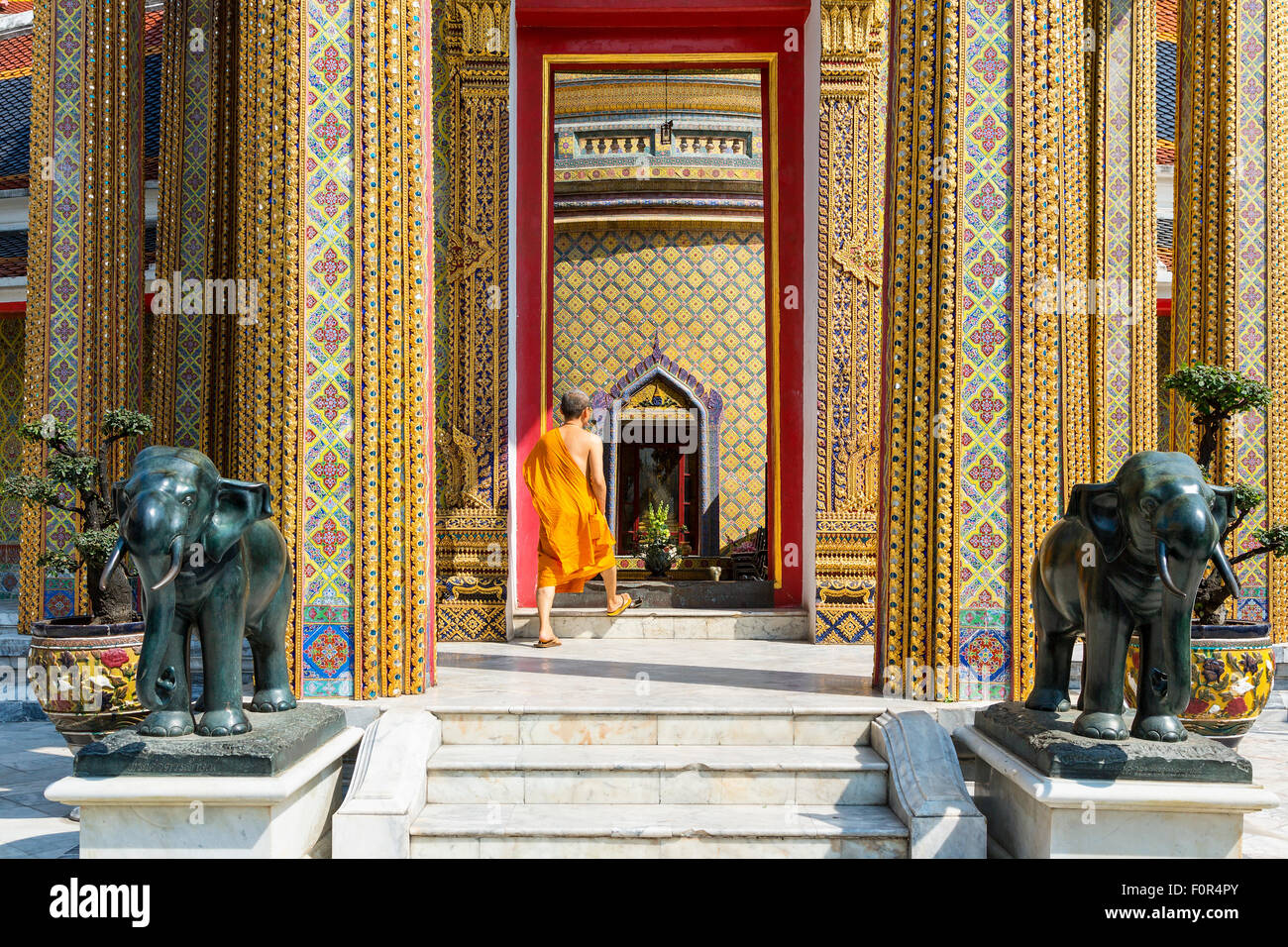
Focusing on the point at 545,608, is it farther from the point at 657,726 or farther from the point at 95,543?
the point at 95,543

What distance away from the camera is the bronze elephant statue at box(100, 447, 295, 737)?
3.01 meters

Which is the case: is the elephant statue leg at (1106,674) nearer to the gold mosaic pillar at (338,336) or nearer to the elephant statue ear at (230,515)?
the elephant statue ear at (230,515)

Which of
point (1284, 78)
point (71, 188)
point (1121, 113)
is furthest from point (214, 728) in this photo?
point (1121, 113)

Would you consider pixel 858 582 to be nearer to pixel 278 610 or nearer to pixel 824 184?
pixel 824 184

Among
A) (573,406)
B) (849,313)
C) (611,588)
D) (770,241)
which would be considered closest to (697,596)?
(611,588)

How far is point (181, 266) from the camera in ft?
24.6

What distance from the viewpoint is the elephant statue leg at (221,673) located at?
322 centimetres

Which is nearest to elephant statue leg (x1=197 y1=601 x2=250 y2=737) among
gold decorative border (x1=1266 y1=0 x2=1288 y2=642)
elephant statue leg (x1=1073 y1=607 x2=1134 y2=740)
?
elephant statue leg (x1=1073 y1=607 x2=1134 y2=740)

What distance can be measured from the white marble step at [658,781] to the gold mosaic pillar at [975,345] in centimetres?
85

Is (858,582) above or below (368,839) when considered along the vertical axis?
above

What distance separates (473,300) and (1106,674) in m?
5.02

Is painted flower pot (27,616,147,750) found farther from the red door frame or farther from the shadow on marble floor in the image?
the red door frame

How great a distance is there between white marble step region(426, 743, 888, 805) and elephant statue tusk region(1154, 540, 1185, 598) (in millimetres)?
1339

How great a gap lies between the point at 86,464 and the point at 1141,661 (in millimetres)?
4014
